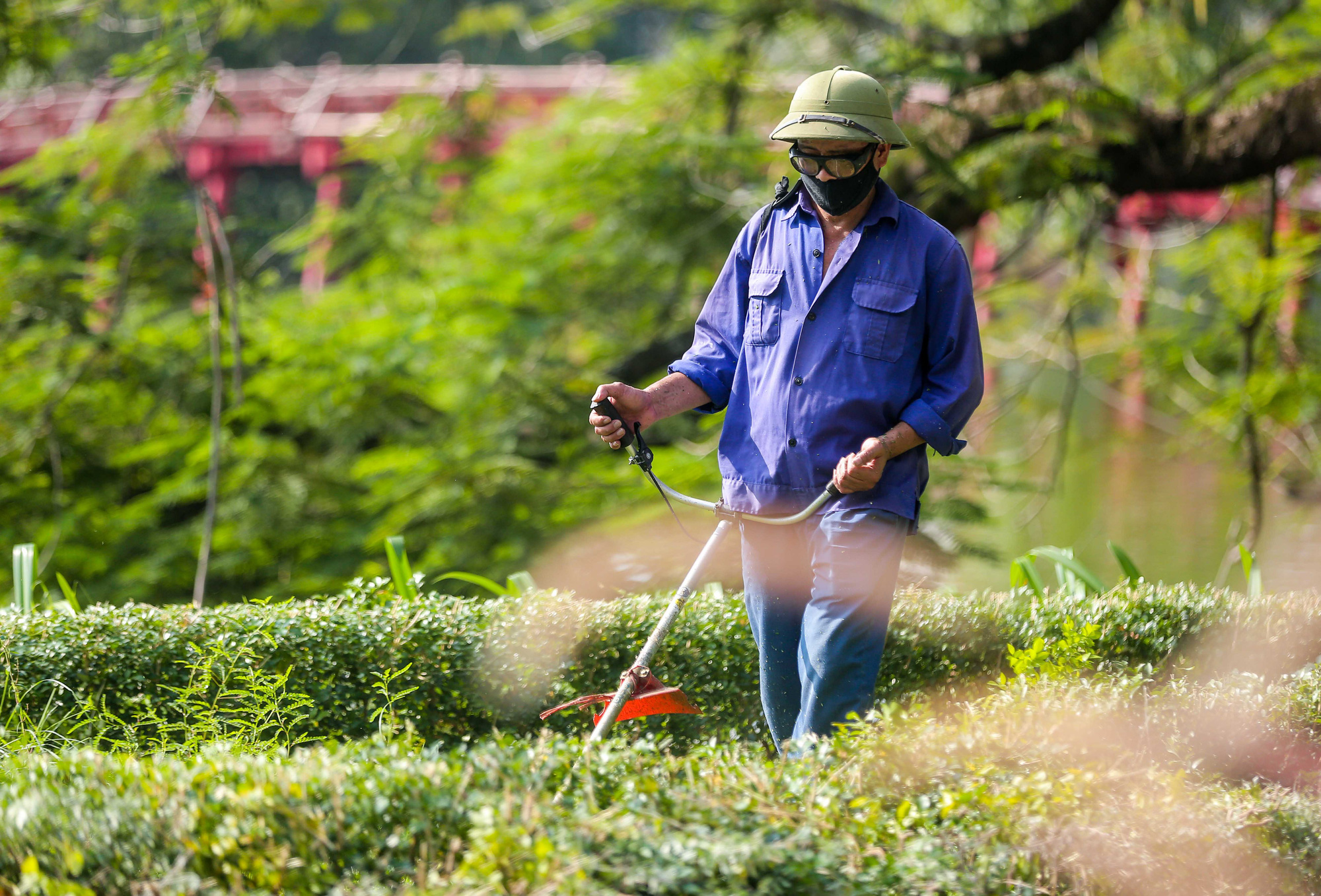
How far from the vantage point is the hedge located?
6.31 feet

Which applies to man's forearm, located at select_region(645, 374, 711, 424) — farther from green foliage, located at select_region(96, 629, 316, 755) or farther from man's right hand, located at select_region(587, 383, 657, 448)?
green foliage, located at select_region(96, 629, 316, 755)

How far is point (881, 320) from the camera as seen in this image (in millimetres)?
2744

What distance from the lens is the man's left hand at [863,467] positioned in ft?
8.53

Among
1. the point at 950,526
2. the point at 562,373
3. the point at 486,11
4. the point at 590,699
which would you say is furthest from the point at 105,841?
the point at 486,11

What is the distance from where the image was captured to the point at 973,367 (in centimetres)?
A: 274

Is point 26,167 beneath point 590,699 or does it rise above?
above

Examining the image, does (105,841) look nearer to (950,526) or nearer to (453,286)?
(453,286)

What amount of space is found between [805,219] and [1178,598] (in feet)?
5.46

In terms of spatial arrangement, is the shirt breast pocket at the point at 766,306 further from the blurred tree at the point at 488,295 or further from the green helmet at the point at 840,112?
the blurred tree at the point at 488,295

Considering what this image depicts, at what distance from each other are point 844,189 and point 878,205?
4.4 inches

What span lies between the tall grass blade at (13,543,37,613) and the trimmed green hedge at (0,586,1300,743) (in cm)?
50

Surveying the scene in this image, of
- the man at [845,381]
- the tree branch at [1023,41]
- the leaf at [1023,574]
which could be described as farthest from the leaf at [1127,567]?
the tree branch at [1023,41]

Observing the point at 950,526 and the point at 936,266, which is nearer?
the point at 936,266

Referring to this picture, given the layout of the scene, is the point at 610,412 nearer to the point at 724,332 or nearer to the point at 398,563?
the point at 724,332
